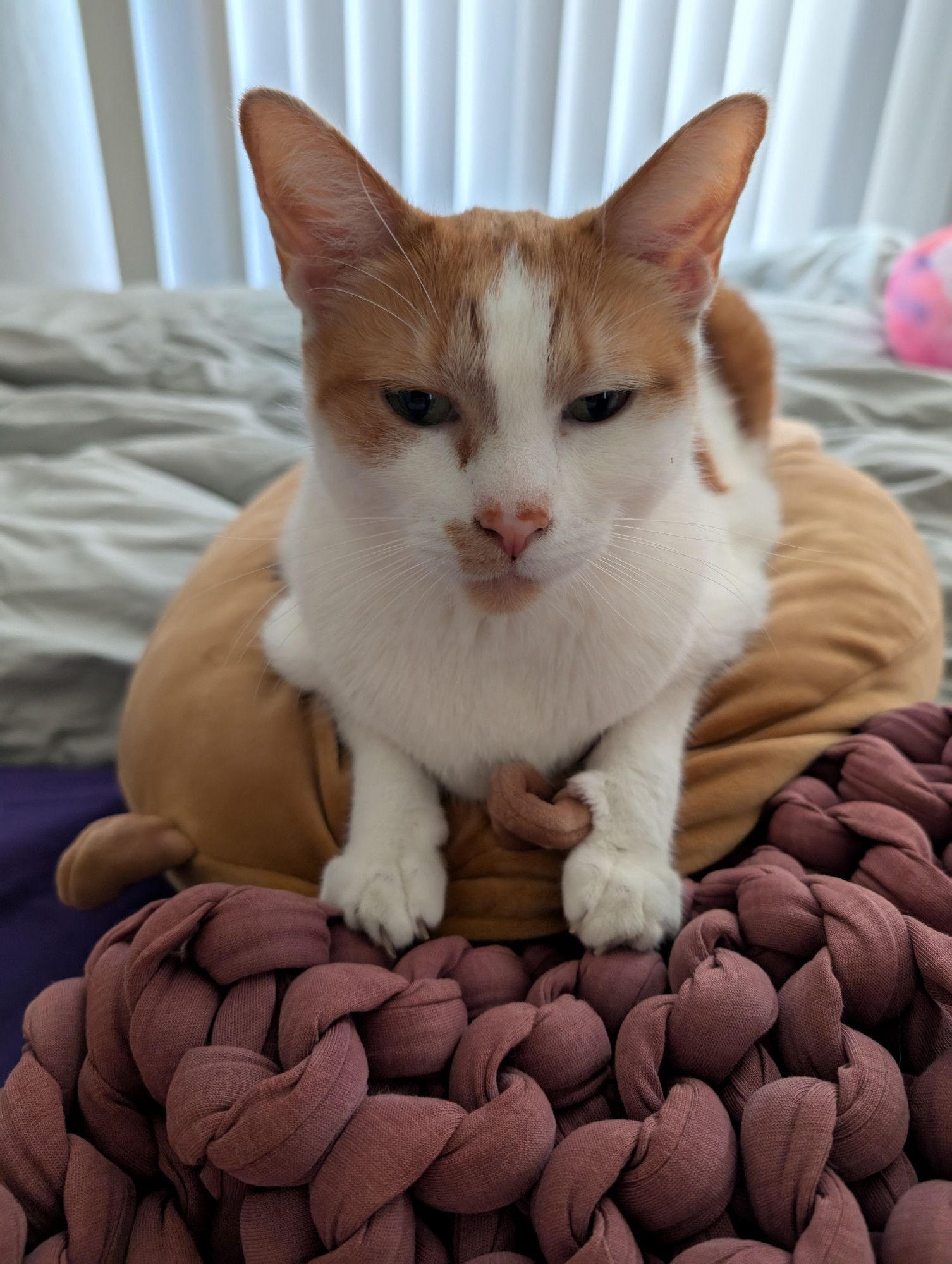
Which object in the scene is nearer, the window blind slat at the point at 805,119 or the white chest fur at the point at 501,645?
the white chest fur at the point at 501,645

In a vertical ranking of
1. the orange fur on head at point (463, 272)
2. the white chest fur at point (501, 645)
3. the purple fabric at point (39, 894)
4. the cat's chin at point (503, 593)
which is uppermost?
the orange fur on head at point (463, 272)

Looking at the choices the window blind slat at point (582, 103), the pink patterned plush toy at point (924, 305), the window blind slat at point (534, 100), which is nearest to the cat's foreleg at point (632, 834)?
the pink patterned plush toy at point (924, 305)

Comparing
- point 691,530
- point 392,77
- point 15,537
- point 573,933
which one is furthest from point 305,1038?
point 392,77

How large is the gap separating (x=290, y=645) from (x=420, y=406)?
1.24 feet

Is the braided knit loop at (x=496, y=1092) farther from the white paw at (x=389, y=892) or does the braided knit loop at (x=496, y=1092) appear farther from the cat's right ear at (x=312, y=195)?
the cat's right ear at (x=312, y=195)

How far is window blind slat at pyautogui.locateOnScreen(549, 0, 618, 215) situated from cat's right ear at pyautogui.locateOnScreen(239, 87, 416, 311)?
2.04 m

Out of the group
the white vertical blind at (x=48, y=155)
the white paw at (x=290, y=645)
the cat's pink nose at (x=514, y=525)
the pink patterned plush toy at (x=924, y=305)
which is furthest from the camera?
the white vertical blind at (x=48, y=155)

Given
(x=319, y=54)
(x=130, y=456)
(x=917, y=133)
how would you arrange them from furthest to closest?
(x=917, y=133) → (x=319, y=54) → (x=130, y=456)

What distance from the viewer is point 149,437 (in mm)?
1723

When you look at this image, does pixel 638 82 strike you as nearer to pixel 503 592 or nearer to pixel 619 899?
pixel 503 592

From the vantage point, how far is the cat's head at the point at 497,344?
0.71 meters

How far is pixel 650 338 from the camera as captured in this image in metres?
0.79

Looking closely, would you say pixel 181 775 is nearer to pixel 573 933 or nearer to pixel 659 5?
pixel 573 933

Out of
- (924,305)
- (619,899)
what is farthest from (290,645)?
(924,305)
